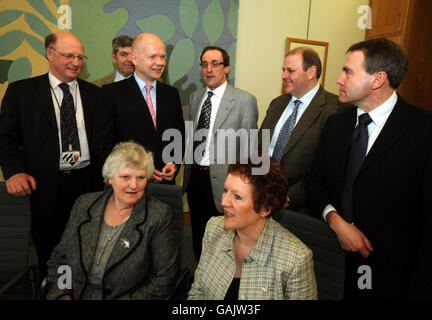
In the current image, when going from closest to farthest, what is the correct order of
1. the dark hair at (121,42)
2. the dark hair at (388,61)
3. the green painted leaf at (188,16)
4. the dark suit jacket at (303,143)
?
the dark hair at (388,61) < the dark suit jacket at (303,143) < the dark hair at (121,42) < the green painted leaf at (188,16)

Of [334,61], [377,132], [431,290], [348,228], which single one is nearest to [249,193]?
[348,228]

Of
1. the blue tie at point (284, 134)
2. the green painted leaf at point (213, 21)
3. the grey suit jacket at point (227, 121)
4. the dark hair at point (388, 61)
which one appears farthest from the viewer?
the green painted leaf at point (213, 21)

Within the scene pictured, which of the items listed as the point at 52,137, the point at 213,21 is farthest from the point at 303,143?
the point at 213,21

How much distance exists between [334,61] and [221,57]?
2617 millimetres

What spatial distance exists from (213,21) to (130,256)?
319 cm

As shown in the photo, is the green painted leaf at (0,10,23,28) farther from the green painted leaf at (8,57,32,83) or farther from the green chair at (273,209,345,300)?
the green chair at (273,209,345,300)

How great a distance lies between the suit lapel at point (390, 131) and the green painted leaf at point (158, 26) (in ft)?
9.54

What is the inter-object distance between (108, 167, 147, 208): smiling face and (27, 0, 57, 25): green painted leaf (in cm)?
241

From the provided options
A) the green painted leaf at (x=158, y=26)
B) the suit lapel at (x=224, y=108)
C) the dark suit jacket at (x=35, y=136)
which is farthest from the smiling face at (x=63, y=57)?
the green painted leaf at (x=158, y=26)

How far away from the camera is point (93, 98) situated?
8.77 feet

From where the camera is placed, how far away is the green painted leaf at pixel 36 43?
11.1 feet

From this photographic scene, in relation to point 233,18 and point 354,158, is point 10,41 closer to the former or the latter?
Answer: point 233,18

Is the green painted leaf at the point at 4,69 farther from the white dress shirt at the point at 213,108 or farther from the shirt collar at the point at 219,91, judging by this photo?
the shirt collar at the point at 219,91

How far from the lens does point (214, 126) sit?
2.90 m
